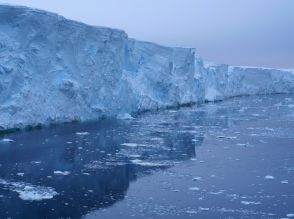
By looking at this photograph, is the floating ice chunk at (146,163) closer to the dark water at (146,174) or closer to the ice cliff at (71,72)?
the dark water at (146,174)

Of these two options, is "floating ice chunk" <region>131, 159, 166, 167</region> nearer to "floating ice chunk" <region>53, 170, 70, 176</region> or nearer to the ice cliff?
"floating ice chunk" <region>53, 170, 70, 176</region>

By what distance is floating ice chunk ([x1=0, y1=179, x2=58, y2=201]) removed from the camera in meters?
6.16

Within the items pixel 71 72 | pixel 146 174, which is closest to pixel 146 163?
pixel 146 174

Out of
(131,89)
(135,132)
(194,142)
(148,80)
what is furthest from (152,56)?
(194,142)

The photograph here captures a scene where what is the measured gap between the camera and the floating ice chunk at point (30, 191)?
6.16m

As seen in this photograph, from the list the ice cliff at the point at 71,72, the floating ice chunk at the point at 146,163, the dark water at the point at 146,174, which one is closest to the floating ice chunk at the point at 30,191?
the dark water at the point at 146,174

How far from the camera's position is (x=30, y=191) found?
21.2 feet

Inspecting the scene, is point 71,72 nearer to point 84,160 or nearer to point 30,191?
point 84,160

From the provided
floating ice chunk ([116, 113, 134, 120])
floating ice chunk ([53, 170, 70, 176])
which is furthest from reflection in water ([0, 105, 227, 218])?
floating ice chunk ([116, 113, 134, 120])

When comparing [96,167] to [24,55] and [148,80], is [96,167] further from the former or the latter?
[148,80]

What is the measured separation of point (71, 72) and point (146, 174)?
8.66m

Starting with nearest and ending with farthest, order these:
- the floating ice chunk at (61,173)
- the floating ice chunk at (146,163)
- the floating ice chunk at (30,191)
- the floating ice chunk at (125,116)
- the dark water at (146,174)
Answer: the dark water at (146,174), the floating ice chunk at (30,191), the floating ice chunk at (61,173), the floating ice chunk at (146,163), the floating ice chunk at (125,116)

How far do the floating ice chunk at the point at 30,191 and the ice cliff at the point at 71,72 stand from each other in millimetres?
5721

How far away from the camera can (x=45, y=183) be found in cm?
699
